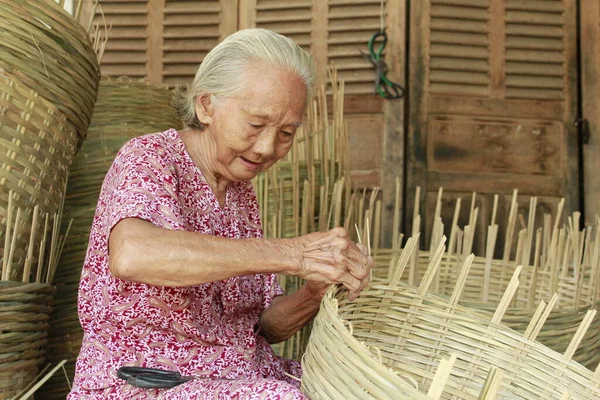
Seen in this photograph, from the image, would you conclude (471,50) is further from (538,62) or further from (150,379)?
(150,379)

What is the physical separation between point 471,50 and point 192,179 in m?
1.69

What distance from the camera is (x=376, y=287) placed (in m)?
1.41

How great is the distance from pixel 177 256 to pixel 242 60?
0.44 m

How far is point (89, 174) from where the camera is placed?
2.31 metres

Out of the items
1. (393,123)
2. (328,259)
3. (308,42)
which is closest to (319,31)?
(308,42)

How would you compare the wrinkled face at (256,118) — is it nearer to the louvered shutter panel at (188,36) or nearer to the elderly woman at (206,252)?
the elderly woman at (206,252)

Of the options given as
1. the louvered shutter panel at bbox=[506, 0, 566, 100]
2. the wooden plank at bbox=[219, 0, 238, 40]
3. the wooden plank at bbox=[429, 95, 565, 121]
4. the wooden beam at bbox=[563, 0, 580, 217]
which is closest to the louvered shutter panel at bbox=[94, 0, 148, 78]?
the wooden plank at bbox=[219, 0, 238, 40]

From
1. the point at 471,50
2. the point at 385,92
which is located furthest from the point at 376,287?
the point at 471,50

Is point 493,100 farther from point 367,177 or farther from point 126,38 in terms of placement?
point 126,38

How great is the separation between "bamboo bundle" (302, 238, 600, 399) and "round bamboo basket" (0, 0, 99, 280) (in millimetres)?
804

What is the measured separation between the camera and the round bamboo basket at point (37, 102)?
1754mm

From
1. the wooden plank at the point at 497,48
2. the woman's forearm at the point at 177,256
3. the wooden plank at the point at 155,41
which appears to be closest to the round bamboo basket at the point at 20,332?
the woman's forearm at the point at 177,256

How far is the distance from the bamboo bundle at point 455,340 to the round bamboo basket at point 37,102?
2.64ft

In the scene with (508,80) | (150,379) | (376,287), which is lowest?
(150,379)
